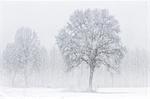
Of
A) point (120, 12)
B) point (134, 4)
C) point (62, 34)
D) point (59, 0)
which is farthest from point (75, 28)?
point (134, 4)

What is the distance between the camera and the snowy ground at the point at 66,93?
112 inches

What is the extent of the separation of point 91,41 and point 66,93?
75 centimetres

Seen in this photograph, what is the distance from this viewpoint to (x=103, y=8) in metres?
2.90

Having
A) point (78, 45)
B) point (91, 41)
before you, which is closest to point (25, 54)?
point (78, 45)

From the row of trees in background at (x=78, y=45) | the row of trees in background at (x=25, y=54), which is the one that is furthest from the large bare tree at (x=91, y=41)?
the row of trees in background at (x=25, y=54)

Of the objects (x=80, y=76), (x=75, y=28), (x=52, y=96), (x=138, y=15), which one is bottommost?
(x=52, y=96)

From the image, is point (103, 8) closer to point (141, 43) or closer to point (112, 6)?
point (112, 6)

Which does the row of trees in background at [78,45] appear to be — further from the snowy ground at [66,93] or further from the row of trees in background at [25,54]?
the snowy ground at [66,93]

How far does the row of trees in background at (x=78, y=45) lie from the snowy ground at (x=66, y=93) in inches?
7.3

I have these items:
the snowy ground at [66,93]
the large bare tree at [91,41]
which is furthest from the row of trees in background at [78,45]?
the snowy ground at [66,93]

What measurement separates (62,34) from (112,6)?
2.46ft

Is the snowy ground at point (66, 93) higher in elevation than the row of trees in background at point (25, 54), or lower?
lower

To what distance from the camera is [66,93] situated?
9.37 ft

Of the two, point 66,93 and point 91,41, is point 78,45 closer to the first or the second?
point 91,41
